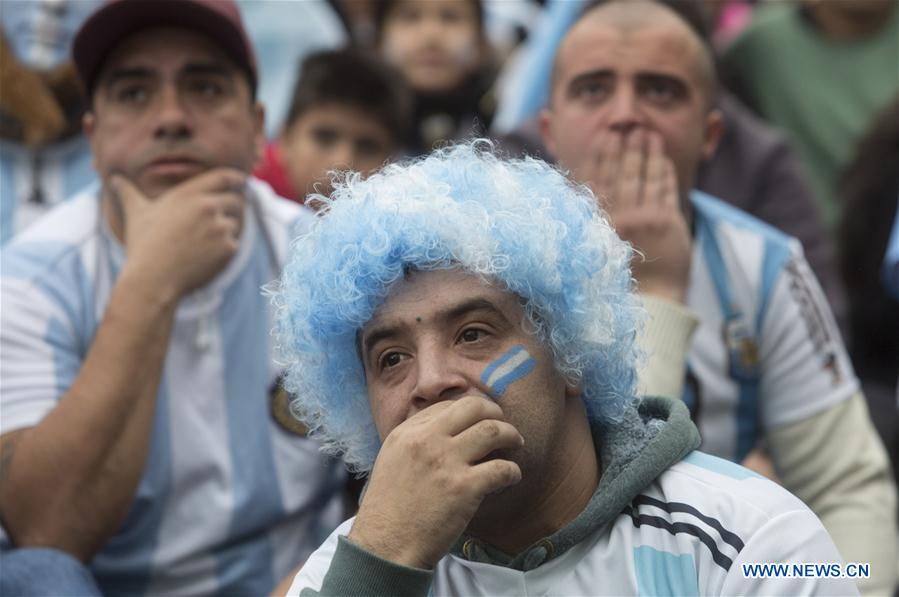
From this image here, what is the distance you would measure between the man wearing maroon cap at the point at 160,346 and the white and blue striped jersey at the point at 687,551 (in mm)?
1127

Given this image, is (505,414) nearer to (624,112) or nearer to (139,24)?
(624,112)

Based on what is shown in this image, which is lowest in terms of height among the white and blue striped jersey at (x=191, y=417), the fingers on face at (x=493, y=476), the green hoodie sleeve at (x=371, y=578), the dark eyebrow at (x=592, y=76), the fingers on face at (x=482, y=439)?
the white and blue striped jersey at (x=191, y=417)

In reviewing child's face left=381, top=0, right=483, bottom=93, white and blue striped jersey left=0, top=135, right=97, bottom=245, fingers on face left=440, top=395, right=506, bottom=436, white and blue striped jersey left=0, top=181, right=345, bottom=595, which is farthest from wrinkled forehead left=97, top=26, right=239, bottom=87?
child's face left=381, top=0, right=483, bottom=93

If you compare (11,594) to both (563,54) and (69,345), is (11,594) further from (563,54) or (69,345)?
(563,54)

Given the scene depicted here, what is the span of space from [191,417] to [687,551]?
1.86 m

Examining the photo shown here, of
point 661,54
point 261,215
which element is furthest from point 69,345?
point 661,54

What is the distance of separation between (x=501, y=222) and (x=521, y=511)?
568 mm

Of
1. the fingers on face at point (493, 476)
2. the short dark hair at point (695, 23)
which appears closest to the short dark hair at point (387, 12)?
the short dark hair at point (695, 23)

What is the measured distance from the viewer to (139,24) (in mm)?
4152

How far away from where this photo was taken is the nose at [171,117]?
4012 mm

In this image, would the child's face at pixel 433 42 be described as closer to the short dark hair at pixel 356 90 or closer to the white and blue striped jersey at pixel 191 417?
the short dark hair at pixel 356 90

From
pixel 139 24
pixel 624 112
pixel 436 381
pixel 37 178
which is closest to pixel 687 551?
pixel 436 381

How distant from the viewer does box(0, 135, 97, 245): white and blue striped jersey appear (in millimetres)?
5000

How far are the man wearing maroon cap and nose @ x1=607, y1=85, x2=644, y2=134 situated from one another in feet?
3.55
